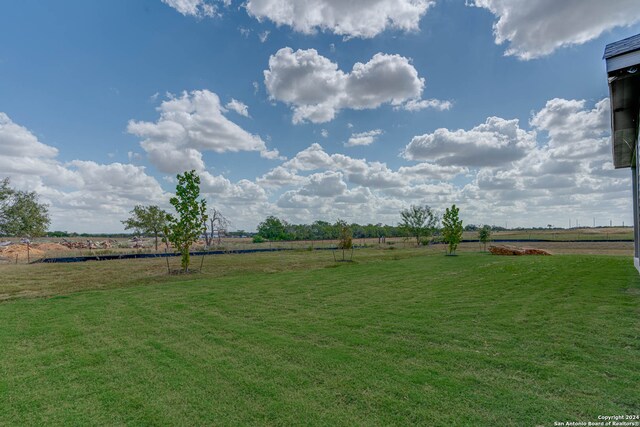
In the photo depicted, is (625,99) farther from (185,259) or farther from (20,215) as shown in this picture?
(20,215)

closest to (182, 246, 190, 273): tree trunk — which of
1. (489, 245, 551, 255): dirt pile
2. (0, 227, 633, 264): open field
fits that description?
(0, 227, 633, 264): open field

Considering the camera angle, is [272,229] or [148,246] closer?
[148,246]

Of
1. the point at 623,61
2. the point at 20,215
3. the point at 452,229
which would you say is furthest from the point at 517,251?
the point at 20,215

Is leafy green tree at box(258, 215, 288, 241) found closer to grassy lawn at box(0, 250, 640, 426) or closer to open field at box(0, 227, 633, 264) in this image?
open field at box(0, 227, 633, 264)

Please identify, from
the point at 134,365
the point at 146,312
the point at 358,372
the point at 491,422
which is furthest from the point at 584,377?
the point at 146,312

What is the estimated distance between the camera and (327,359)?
155 inches

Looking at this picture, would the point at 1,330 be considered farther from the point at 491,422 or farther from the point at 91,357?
the point at 491,422

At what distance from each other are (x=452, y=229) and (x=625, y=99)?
17.8m

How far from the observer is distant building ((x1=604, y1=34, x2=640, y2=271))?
3.93 meters

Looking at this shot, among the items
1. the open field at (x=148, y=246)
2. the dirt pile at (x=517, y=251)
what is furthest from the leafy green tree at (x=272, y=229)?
the dirt pile at (x=517, y=251)

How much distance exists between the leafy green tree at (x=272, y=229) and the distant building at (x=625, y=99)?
52.7 m

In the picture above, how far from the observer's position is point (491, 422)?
2.53 meters

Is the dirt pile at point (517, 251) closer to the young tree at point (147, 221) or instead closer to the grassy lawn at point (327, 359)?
the grassy lawn at point (327, 359)

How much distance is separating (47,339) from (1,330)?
1.36 m
